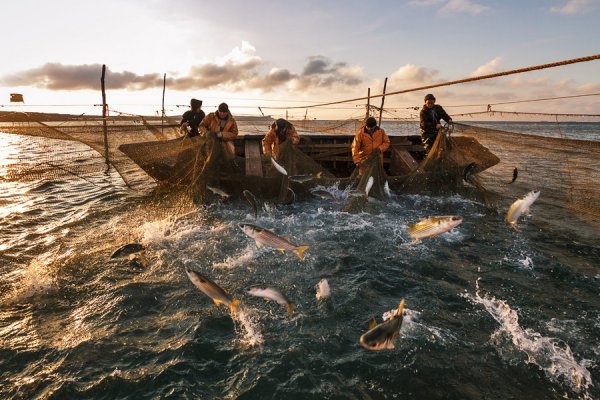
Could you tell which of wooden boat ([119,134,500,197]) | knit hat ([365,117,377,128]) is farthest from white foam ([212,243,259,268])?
knit hat ([365,117,377,128])

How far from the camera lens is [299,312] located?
524 cm

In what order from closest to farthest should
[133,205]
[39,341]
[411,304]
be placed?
[39,341] → [411,304] → [133,205]

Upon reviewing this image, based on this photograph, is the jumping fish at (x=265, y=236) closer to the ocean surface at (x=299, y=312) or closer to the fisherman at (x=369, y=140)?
the ocean surface at (x=299, y=312)

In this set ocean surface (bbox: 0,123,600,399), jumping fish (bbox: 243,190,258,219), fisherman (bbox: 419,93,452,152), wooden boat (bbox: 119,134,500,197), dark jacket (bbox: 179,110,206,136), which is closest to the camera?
ocean surface (bbox: 0,123,600,399)

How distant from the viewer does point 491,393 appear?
152 inches

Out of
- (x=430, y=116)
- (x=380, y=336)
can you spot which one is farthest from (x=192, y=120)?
(x=380, y=336)

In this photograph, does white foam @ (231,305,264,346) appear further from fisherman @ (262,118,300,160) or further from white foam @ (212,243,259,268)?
fisherman @ (262,118,300,160)

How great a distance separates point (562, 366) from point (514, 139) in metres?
8.19

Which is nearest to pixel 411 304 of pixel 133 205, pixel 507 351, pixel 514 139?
pixel 507 351

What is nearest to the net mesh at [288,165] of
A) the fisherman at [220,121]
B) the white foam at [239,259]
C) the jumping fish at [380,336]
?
the fisherman at [220,121]

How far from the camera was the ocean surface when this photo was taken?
3.99m

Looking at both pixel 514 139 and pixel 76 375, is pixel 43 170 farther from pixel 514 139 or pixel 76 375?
pixel 514 139

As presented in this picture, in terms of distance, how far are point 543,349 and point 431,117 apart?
30.8 feet

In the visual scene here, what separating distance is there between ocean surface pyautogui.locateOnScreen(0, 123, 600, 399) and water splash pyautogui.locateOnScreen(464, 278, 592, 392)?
2cm
